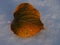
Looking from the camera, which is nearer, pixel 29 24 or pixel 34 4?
pixel 29 24

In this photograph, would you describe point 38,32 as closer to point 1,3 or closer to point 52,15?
point 52,15

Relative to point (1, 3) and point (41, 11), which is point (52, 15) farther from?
point (1, 3)

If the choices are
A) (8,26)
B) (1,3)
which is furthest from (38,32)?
(1,3)

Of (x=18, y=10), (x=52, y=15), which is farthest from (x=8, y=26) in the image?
(x=52, y=15)

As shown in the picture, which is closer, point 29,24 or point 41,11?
point 29,24

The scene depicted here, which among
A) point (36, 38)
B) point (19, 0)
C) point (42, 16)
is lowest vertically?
point (36, 38)

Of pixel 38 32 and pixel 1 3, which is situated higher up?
pixel 1 3
